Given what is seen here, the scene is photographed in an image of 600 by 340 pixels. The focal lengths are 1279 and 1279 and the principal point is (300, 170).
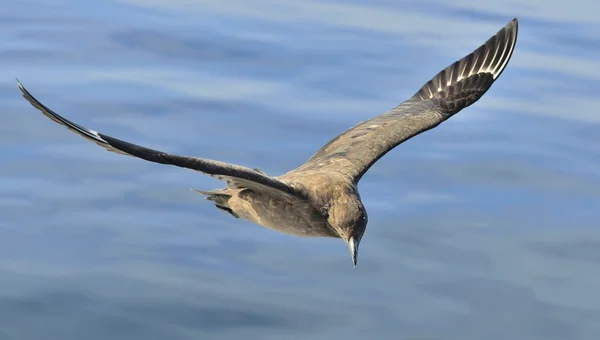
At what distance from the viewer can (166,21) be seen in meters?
22.3

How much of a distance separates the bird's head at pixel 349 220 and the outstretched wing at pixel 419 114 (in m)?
0.87

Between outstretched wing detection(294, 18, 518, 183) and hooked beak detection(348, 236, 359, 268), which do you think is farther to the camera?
outstretched wing detection(294, 18, 518, 183)

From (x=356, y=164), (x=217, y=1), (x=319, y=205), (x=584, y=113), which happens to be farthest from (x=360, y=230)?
(x=217, y=1)

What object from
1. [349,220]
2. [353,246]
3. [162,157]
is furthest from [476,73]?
[162,157]

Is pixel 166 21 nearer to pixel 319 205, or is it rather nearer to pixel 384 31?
pixel 384 31

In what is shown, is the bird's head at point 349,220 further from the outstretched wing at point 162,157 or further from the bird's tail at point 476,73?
the bird's tail at point 476,73

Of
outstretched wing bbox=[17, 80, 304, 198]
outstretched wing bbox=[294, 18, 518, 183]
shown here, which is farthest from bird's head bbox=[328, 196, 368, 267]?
outstretched wing bbox=[294, 18, 518, 183]

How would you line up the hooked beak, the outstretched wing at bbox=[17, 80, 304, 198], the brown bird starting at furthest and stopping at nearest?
1. the hooked beak
2. the brown bird
3. the outstretched wing at bbox=[17, 80, 304, 198]

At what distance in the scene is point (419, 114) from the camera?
1313 centimetres

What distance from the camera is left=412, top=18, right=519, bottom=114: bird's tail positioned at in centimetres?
1392

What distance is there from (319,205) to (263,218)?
598 mm

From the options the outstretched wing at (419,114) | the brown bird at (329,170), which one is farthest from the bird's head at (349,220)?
the outstretched wing at (419,114)

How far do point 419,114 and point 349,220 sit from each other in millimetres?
2921

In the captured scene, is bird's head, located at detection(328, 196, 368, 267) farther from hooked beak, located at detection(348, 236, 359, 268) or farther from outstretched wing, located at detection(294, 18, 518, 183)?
outstretched wing, located at detection(294, 18, 518, 183)
